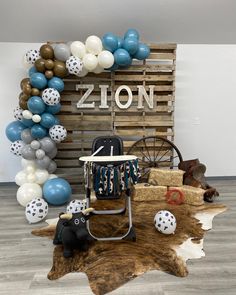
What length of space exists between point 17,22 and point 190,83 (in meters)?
2.90

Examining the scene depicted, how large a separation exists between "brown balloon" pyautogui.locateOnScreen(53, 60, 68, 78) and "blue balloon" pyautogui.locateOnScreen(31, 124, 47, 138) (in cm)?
74

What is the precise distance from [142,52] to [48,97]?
1.44m

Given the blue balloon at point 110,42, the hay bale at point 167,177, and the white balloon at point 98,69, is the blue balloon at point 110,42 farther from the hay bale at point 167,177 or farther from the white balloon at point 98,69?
the hay bale at point 167,177

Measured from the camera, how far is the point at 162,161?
406 centimetres

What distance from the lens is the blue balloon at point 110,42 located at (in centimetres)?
334

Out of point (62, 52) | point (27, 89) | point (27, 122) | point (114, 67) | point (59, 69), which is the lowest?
point (27, 122)

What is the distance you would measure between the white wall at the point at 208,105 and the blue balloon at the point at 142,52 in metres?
1.01

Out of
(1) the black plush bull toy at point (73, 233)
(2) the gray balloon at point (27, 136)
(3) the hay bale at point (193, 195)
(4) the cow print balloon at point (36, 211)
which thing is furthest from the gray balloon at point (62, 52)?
(3) the hay bale at point (193, 195)

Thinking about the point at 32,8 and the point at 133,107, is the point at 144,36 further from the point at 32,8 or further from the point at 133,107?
the point at 32,8

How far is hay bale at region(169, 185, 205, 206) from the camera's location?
11.0 feet

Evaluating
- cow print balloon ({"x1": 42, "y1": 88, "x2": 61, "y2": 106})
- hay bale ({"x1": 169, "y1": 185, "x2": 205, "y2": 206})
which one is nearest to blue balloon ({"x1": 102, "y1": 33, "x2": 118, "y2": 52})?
cow print balloon ({"x1": 42, "y1": 88, "x2": 61, "y2": 106})

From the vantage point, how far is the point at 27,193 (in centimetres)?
321

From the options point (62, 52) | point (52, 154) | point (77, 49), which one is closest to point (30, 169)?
point (52, 154)

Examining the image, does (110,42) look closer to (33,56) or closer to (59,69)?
(59,69)
